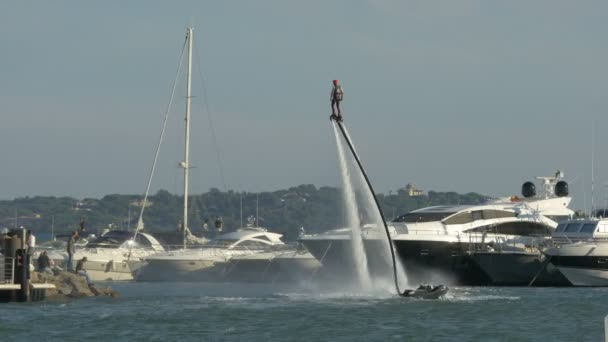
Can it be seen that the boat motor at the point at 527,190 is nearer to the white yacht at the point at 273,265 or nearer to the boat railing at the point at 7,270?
the white yacht at the point at 273,265

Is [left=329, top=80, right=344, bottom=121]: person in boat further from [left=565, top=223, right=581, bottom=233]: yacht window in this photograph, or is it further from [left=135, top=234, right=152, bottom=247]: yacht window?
[left=135, top=234, right=152, bottom=247]: yacht window

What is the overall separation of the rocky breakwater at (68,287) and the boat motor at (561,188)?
1293 inches

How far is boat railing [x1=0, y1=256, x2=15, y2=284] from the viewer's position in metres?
47.9

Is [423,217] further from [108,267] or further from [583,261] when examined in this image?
[108,267]

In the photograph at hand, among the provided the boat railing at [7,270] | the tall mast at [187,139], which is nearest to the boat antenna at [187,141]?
the tall mast at [187,139]

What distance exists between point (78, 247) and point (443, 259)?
2316 cm

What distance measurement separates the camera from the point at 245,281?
7150 cm

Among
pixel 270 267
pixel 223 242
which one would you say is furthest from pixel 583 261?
pixel 223 242

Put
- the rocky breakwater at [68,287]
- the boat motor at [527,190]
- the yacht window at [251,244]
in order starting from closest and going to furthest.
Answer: the rocky breakwater at [68,287]
the boat motor at [527,190]
the yacht window at [251,244]

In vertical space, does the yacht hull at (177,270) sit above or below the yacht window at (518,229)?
below

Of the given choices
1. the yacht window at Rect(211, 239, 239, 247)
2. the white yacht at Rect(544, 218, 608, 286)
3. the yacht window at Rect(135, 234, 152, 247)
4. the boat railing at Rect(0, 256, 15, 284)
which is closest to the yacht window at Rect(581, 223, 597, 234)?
the white yacht at Rect(544, 218, 608, 286)

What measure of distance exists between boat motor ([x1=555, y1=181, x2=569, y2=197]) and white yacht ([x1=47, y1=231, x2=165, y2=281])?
24130mm

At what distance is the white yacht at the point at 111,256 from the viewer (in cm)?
7269

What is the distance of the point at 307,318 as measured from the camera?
41812 mm
